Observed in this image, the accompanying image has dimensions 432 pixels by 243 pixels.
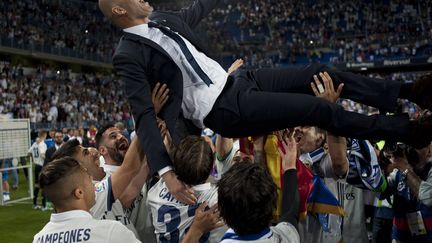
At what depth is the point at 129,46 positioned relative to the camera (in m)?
2.92

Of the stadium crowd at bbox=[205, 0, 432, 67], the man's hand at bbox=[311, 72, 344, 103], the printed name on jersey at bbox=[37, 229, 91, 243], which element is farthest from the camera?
the stadium crowd at bbox=[205, 0, 432, 67]

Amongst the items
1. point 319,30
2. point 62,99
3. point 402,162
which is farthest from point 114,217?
point 319,30

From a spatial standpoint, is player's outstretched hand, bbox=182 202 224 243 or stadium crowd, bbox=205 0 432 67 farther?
stadium crowd, bbox=205 0 432 67

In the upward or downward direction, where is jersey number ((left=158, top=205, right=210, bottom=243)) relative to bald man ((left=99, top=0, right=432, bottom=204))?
downward

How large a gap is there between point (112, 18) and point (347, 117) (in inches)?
57.8

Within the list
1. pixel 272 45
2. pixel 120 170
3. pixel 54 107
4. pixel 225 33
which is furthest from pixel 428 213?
pixel 225 33

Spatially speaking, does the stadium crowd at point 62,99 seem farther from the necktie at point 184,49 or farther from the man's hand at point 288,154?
the man's hand at point 288,154

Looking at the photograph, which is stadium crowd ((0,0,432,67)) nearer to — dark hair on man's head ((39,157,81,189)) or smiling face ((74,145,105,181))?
smiling face ((74,145,105,181))

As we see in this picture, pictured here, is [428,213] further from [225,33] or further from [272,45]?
[225,33]

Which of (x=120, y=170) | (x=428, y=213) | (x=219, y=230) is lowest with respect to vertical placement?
(x=428, y=213)

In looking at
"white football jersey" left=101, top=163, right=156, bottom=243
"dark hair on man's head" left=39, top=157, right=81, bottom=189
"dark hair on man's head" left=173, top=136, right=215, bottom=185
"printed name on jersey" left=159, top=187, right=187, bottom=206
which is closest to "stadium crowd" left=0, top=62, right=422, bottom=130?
"white football jersey" left=101, top=163, right=156, bottom=243

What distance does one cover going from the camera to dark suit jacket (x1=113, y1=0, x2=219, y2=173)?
2727mm

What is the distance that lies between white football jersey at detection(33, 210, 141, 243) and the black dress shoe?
1.66 metres

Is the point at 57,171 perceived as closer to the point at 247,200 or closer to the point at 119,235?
the point at 119,235
